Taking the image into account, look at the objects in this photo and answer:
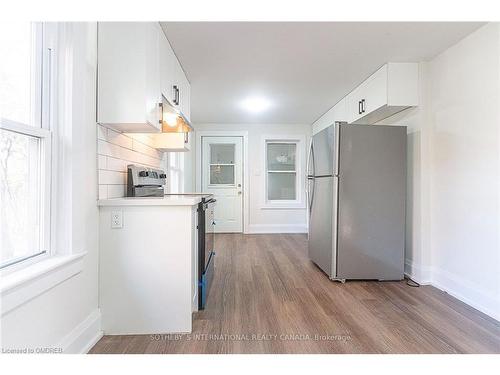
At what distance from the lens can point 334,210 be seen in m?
2.71

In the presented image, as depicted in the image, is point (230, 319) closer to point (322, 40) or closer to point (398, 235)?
point (398, 235)

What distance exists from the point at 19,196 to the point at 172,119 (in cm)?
137

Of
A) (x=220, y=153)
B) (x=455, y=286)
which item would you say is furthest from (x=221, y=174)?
(x=455, y=286)

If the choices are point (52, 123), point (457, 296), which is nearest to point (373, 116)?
point (457, 296)

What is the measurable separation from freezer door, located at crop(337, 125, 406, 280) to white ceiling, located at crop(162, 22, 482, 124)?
66cm

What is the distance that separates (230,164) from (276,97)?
2018mm

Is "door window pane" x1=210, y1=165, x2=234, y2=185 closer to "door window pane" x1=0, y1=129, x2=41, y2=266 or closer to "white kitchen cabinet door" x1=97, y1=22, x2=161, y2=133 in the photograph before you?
"white kitchen cabinet door" x1=97, y1=22, x2=161, y2=133

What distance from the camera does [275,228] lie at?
542cm

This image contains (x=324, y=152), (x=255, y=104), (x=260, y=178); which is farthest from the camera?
(x=260, y=178)

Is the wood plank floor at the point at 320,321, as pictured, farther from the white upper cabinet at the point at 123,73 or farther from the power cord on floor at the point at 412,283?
the white upper cabinet at the point at 123,73

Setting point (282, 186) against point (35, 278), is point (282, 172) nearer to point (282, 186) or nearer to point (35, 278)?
point (282, 186)

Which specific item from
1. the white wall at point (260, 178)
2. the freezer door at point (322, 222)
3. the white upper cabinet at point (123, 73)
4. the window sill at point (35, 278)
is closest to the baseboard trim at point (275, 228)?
the white wall at point (260, 178)

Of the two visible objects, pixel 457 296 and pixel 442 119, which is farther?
pixel 442 119

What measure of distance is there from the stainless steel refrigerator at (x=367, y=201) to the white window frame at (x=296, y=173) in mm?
2715
